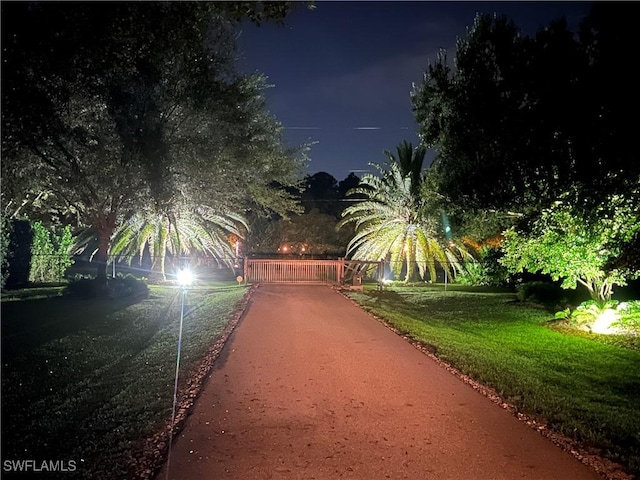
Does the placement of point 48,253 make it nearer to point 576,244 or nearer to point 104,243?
point 104,243

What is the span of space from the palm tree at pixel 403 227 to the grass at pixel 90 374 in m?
14.1

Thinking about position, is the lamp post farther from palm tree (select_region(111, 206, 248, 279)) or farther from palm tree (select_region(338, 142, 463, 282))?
palm tree (select_region(338, 142, 463, 282))

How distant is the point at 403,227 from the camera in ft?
90.5

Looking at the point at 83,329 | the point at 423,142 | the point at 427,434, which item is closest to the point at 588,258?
the point at 423,142

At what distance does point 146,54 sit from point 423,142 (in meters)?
9.81

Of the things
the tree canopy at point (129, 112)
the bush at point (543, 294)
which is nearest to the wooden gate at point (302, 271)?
the tree canopy at point (129, 112)

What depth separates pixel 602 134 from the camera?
1009 centimetres

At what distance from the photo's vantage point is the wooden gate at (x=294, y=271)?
985 inches

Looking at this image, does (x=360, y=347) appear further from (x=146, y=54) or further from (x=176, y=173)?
(x=176, y=173)

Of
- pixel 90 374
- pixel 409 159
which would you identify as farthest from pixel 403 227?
pixel 90 374

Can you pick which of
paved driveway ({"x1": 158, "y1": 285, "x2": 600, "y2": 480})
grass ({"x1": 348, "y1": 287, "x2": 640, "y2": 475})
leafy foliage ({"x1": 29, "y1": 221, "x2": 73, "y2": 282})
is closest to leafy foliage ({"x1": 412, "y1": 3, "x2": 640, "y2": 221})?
grass ({"x1": 348, "y1": 287, "x2": 640, "y2": 475})

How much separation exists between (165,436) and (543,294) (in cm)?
1591

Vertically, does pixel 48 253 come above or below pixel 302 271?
above

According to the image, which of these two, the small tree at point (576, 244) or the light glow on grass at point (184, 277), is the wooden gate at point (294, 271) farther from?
the small tree at point (576, 244)
